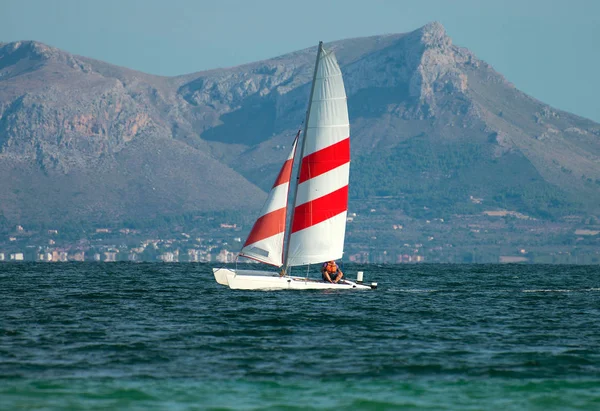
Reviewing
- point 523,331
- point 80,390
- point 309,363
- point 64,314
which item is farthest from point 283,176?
point 80,390

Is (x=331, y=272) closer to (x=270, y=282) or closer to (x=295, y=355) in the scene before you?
(x=270, y=282)

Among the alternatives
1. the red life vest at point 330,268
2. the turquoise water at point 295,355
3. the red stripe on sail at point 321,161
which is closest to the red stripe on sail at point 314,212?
the red stripe on sail at point 321,161

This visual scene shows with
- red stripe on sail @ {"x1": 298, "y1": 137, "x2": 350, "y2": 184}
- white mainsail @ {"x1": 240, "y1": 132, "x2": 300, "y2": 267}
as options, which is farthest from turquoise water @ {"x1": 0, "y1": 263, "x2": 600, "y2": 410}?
red stripe on sail @ {"x1": 298, "y1": 137, "x2": 350, "y2": 184}

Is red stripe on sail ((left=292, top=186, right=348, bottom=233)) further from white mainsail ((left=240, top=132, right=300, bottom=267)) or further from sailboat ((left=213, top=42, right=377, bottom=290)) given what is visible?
white mainsail ((left=240, top=132, right=300, bottom=267))

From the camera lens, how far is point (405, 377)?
36.5 metres

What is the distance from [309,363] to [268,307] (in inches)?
860

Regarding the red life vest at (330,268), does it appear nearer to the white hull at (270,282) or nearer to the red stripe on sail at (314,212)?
the white hull at (270,282)

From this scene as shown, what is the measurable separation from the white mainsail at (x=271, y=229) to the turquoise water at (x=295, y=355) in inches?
129

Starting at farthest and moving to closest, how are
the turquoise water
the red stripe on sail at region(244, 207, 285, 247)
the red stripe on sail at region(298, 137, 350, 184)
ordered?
the red stripe on sail at region(298, 137, 350, 184) < the red stripe on sail at region(244, 207, 285, 247) < the turquoise water

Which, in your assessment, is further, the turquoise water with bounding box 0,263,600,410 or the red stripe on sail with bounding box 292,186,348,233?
the red stripe on sail with bounding box 292,186,348,233

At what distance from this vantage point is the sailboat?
68000 millimetres

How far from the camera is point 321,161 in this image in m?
68.5

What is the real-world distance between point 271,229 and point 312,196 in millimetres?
3091

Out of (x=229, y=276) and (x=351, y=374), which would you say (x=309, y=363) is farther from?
(x=229, y=276)
